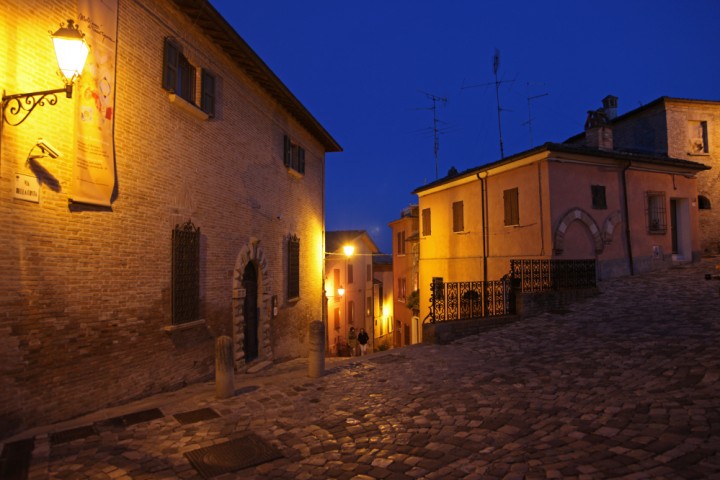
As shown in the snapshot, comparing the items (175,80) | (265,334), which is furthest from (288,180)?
(175,80)

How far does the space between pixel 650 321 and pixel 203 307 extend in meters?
10.4

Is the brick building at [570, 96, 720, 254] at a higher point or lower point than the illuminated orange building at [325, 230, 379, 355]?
higher

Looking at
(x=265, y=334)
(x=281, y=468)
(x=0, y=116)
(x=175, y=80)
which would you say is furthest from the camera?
(x=265, y=334)

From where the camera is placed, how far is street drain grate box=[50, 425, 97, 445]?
5727 mm

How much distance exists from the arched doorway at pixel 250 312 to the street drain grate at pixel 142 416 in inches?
217

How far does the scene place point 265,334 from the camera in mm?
13539

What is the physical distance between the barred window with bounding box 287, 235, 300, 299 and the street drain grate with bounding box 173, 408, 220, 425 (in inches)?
346

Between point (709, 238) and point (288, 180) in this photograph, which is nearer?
point (288, 180)

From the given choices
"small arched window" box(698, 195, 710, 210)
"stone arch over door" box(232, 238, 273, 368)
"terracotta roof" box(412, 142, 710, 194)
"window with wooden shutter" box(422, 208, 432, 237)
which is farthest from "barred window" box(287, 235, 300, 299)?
"small arched window" box(698, 195, 710, 210)

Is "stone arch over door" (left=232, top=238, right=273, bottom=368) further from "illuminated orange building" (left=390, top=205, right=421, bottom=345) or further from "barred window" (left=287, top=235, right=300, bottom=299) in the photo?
"illuminated orange building" (left=390, top=205, right=421, bottom=345)

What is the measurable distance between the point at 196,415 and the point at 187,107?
6.24 metres

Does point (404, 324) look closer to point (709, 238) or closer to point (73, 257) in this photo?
point (709, 238)

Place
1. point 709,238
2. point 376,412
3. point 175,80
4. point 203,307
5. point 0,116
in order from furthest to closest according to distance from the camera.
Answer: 1. point 709,238
2. point 203,307
3. point 175,80
4. point 376,412
5. point 0,116

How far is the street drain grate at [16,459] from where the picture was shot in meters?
4.77
